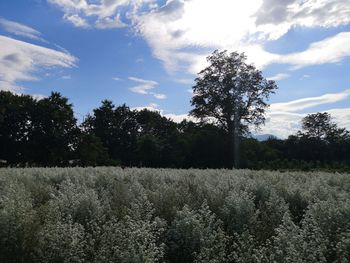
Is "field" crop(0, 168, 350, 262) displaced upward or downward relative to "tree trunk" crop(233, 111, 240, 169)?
downward

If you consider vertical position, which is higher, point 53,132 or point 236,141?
point 53,132

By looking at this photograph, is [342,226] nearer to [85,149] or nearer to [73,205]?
[73,205]

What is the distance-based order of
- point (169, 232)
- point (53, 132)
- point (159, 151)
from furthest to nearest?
point (53, 132), point (159, 151), point (169, 232)

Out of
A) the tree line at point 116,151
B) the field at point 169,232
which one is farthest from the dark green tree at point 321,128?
the field at point 169,232

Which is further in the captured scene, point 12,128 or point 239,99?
point 12,128

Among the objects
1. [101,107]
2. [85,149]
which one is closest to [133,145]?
[101,107]

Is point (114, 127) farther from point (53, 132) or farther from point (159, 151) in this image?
point (159, 151)

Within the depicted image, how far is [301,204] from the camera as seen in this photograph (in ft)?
26.2

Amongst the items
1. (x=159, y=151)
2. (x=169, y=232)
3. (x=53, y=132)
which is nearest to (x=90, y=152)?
(x=53, y=132)

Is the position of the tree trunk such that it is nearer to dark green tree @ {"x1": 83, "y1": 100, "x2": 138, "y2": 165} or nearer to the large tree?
the large tree

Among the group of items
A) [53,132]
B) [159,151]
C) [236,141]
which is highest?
[53,132]

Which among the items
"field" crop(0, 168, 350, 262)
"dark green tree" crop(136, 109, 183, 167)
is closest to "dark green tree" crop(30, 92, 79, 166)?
"dark green tree" crop(136, 109, 183, 167)

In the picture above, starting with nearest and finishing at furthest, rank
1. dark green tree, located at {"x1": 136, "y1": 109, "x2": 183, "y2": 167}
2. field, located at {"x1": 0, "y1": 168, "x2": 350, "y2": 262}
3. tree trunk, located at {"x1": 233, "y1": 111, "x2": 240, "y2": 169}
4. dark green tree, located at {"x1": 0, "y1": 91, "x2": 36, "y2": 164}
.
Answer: field, located at {"x1": 0, "y1": 168, "x2": 350, "y2": 262}, tree trunk, located at {"x1": 233, "y1": 111, "x2": 240, "y2": 169}, dark green tree, located at {"x1": 136, "y1": 109, "x2": 183, "y2": 167}, dark green tree, located at {"x1": 0, "y1": 91, "x2": 36, "y2": 164}

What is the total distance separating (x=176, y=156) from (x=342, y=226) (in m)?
43.3
